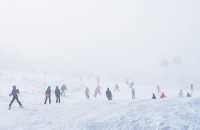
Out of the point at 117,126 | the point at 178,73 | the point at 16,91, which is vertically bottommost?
the point at 117,126

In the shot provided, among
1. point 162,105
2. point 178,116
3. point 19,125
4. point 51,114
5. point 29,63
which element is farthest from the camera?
point 29,63

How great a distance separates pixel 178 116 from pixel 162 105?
2538 mm

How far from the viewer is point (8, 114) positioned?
31812 mm

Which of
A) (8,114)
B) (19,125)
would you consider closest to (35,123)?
(19,125)

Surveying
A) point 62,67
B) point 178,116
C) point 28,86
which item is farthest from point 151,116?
point 62,67

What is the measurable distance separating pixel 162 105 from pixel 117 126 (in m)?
3.40

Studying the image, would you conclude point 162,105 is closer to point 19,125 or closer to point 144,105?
point 144,105

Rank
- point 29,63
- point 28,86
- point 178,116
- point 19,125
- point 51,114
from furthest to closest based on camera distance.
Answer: point 29,63
point 28,86
point 51,114
point 19,125
point 178,116

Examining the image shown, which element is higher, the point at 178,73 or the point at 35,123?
the point at 178,73

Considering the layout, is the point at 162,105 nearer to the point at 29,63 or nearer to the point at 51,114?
the point at 51,114

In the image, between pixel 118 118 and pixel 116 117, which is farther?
pixel 116 117

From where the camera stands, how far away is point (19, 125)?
91.5 ft

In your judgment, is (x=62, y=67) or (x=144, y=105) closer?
(x=144, y=105)

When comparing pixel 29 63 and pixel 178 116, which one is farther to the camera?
pixel 29 63
